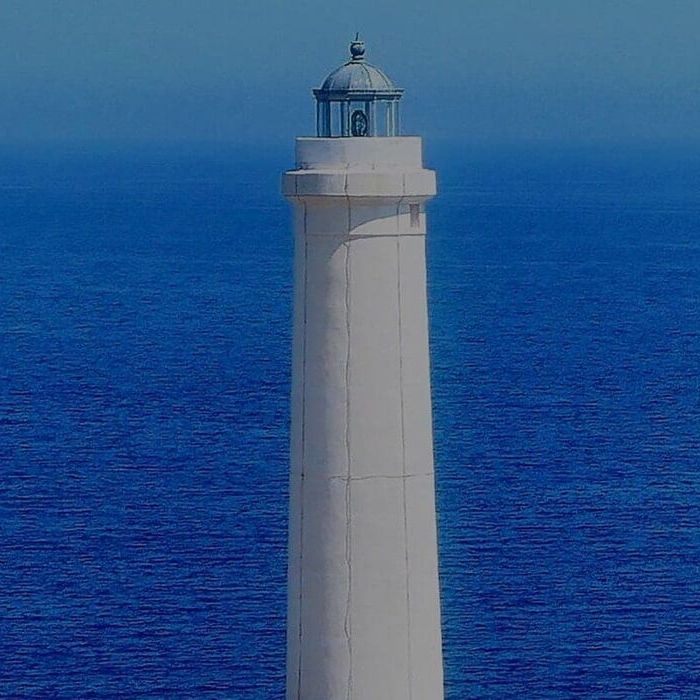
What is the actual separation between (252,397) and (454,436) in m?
8.73

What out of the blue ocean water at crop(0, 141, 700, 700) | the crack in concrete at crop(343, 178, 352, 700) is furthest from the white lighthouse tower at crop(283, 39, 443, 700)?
the blue ocean water at crop(0, 141, 700, 700)

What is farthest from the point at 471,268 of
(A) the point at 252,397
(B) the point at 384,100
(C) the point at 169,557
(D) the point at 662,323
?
(B) the point at 384,100

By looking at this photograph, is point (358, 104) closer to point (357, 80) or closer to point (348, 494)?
point (357, 80)

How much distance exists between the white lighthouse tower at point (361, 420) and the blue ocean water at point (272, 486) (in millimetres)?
21412

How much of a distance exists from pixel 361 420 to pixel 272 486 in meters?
36.0

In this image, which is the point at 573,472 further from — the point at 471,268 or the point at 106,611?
the point at 471,268

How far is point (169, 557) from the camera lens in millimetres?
40281

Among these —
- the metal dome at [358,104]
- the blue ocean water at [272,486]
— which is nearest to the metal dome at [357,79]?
the metal dome at [358,104]

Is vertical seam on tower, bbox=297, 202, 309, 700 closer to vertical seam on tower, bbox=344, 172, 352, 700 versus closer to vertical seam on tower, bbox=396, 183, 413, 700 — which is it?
vertical seam on tower, bbox=344, 172, 352, 700

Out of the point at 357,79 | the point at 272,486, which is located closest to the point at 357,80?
the point at 357,79

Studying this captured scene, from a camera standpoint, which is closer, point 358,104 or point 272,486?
point 358,104

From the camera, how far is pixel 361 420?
10.5 m

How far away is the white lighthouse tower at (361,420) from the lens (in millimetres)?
10383

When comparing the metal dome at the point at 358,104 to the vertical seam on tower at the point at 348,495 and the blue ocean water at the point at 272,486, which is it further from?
the blue ocean water at the point at 272,486
